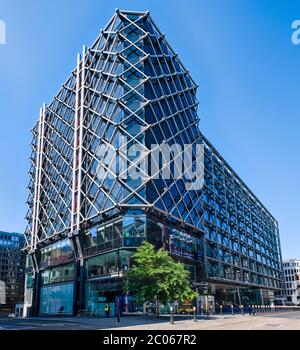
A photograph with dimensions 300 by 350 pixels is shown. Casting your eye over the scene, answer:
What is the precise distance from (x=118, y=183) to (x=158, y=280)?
18.3 m

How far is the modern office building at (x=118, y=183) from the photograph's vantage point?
171 feet

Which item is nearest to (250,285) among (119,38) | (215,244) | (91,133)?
(215,244)

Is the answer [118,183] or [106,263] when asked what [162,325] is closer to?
[106,263]

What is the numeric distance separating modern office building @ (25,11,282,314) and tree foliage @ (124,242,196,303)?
3.36 metres

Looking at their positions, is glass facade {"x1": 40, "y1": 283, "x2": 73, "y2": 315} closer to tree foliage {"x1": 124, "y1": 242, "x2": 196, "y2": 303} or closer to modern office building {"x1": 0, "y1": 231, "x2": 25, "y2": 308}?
tree foliage {"x1": 124, "y1": 242, "x2": 196, "y2": 303}

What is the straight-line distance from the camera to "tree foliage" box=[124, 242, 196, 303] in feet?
124

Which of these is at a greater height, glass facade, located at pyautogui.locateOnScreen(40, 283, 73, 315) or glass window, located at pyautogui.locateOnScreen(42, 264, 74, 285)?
glass window, located at pyautogui.locateOnScreen(42, 264, 74, 285)

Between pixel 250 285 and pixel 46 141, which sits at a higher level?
pixel 46 141

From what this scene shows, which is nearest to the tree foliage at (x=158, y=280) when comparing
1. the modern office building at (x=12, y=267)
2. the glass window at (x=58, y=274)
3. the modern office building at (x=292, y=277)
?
the glass window at (x=58, y=274)

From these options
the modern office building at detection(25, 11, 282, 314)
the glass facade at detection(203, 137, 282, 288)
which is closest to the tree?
the modern office building at detection(25, 11, 282, 314)

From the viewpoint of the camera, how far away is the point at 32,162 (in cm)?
9025

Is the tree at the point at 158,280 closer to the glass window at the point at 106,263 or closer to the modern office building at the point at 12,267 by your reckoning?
the glass window at the point at 106,263
